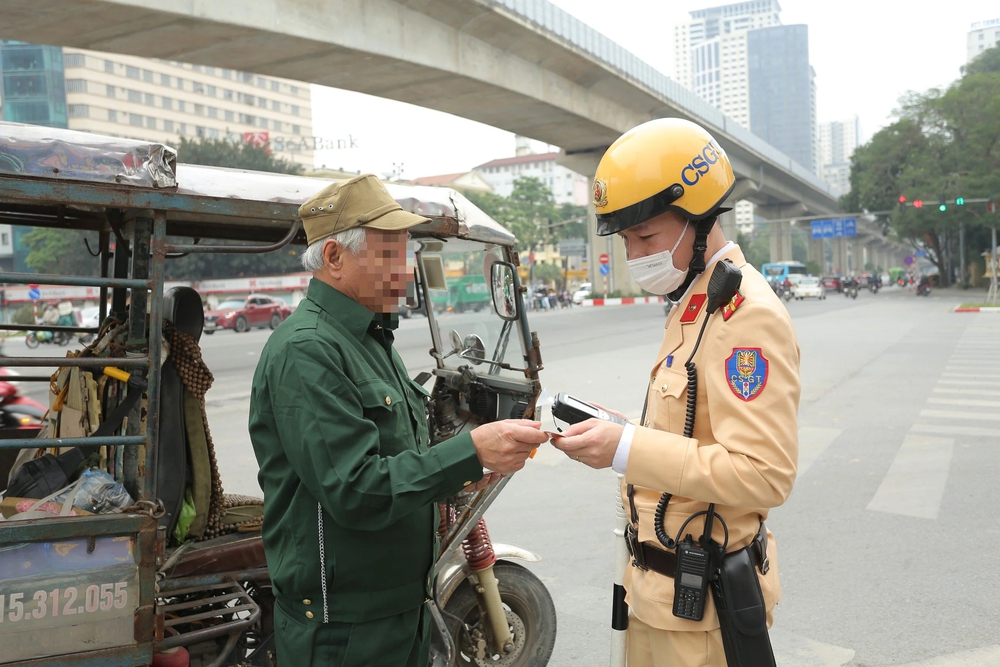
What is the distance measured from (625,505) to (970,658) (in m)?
2.73

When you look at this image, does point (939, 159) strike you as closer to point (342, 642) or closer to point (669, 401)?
point (669, 401)

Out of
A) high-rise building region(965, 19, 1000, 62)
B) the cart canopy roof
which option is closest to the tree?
high-rise building region(965, 19, 1000, 62)

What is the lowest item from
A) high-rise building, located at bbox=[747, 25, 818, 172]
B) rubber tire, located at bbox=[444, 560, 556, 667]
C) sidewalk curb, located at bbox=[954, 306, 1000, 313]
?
sidewalk curb, located at bbox=[954, 306, 1000, 313]

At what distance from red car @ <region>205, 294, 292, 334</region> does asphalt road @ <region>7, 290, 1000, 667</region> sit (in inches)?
826

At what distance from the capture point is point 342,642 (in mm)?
2037

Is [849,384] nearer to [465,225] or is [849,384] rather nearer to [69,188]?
[465,225]

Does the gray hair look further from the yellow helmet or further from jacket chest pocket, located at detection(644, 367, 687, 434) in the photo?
jacket chest pocket, located at detection(644, 367, 687, 434)

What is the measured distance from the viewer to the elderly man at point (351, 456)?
186cm

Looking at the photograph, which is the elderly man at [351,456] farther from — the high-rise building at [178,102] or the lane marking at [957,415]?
the high-rise building at [178,102]

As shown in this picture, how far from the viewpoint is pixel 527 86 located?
77.8 ft

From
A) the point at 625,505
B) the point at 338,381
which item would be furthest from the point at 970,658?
the point at 338,381

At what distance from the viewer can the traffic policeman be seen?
5.86ft

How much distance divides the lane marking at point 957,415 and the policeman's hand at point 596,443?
9018mm

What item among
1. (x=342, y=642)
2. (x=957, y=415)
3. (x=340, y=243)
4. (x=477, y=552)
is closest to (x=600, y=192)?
(x=340, y=243)
